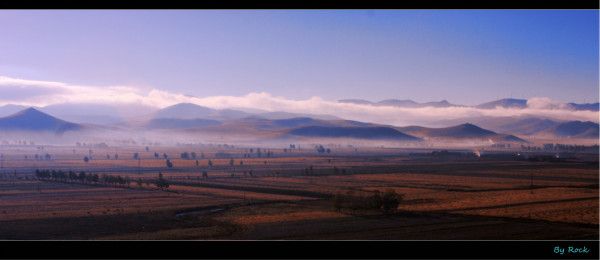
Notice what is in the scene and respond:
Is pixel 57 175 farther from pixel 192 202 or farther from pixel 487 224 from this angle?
pixel 487 224

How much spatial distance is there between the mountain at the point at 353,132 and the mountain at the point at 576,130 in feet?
95.2

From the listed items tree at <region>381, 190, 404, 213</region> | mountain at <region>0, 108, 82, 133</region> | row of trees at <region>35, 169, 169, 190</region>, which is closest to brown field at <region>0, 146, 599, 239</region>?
tree at <region>381, 190, 404, 213</region>

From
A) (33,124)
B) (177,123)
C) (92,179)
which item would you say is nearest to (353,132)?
(177,123)

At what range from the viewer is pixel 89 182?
1195 inches

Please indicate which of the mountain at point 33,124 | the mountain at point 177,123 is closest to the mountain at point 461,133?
the mountain at point 177,123

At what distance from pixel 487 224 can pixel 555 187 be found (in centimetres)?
1386

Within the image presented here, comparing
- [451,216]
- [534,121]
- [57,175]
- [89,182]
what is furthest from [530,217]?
[534,121]

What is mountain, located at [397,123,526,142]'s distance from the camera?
123625 mm

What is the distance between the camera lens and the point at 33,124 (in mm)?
142000

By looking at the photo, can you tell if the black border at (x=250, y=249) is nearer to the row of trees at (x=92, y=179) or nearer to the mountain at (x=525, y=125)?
the row of trees at (x=92, y=179)
